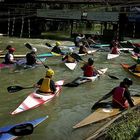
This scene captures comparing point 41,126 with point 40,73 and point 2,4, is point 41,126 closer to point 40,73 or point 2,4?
point 40,73

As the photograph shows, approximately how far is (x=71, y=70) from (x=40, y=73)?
6.67 feet

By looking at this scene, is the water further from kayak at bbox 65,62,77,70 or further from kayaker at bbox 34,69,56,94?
kayaker at bbox 34,69,56,94

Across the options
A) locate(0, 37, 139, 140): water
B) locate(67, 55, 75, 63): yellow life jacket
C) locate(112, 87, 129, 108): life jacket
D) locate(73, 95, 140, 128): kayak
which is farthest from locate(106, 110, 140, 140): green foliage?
locate(67, 55, 75, 63): yellow life jacket

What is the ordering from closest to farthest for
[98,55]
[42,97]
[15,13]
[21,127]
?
[21,127] → [42,97] → [98,55] → [15,13]

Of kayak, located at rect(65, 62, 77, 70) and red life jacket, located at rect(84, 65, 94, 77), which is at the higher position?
red life jacket, located at rect(84, 65, 94, 77)

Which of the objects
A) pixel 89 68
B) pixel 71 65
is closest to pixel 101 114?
Result: pixel 89 68

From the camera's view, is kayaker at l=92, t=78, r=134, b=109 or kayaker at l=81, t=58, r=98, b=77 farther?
kayaker at l=81, t=58, r=98, b=77

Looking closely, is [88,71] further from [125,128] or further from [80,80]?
[125,128]

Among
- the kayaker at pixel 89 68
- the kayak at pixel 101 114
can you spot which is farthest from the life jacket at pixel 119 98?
the kayaker at pixel 89 68

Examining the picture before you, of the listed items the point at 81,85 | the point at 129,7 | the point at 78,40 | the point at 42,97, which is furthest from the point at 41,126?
the point at 129,7

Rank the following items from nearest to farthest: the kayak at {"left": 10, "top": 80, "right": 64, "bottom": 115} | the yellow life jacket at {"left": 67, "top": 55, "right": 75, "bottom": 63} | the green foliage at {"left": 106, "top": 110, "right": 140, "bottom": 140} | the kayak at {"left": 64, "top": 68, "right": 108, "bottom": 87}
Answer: the green foliage at {"left": 106, "top": 110, "right": 140, "bottom": 140} → the kayak at {"left": 10, "top": 80, "right": 64, "bottom": 115} → the kayak at {"left": 64, "top": 68, "right": 108, "bottom": 87} → the yellow life jacket at {"left": 67, "top": 55, "right": 75, "bottom": 63}

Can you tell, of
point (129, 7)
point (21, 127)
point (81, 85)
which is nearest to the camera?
point (21, 127)

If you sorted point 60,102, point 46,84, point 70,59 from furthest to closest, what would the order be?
point 70,59 → point 60,102 → point 46,84

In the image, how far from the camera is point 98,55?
29.0 m
